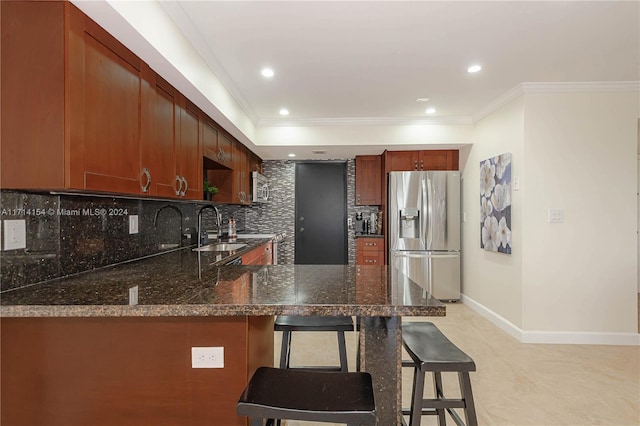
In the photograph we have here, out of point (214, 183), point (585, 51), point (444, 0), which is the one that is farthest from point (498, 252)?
point (214, 183)

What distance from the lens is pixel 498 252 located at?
3609 mm

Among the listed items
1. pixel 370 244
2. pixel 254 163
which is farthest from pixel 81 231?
pixel 370 244

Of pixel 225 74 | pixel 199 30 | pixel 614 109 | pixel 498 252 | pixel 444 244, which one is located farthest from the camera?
pixel 444 244

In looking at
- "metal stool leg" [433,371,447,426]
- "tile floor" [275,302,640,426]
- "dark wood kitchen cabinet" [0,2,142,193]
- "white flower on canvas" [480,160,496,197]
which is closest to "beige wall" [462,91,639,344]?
"tile floor" [275,302,640,426]

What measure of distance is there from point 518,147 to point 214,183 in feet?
10.4

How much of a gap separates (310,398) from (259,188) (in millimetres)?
4102

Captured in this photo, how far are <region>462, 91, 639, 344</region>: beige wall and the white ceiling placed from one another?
338 millimetres

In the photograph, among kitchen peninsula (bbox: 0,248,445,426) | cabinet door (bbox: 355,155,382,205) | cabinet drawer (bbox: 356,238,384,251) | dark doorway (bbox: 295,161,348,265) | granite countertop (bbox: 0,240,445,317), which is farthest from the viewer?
dark doorway (bbox: 295,161,348,265)

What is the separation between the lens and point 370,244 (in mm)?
4969

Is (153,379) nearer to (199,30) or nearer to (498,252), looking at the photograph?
(199,30)

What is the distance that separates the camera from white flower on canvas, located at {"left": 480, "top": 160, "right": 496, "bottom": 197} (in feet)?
12.2

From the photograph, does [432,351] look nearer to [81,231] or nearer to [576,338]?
[81,231]

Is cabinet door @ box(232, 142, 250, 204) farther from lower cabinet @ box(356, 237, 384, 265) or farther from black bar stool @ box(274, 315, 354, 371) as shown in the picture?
black bar stool @ box(274, 315, 354, 371)

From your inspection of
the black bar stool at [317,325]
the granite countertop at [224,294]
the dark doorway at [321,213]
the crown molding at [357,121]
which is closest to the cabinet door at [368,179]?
the dark doorway at [321,213]
